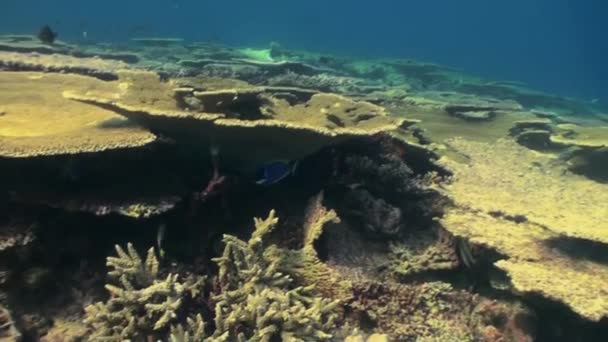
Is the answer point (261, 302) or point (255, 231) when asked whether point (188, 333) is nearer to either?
point (261, 302)

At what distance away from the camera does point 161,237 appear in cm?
436

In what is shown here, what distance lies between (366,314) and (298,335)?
38.9 inches

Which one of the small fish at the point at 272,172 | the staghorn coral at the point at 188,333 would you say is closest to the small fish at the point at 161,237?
the staghorn coral at the point at 188,333

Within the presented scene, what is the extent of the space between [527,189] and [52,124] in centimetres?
639

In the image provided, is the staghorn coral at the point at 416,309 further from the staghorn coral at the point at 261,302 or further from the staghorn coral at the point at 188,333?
the staghorn coral at the point at 188,333

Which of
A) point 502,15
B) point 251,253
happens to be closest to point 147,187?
point 251,253

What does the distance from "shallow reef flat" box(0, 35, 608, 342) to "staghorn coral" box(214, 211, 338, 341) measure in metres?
0.02

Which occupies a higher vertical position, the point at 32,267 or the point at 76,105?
the point at 76,105

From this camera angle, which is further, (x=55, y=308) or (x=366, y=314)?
(x=366, y=314)

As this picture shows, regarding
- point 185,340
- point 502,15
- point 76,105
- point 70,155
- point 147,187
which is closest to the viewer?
point 185,340

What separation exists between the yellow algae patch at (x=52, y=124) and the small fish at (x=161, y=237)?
2.69 ft

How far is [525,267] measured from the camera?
4.71m

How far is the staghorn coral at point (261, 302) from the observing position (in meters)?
3.70

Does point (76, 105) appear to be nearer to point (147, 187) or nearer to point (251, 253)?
point (147, 187)
